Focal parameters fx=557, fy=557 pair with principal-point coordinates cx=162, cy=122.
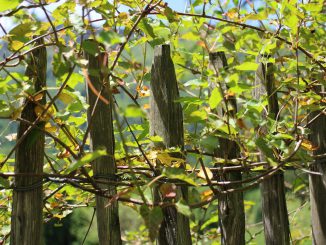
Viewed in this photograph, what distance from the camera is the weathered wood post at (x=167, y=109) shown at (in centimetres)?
159

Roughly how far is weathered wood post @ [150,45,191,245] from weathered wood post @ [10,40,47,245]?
325 mm

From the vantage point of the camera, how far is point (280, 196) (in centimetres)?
195

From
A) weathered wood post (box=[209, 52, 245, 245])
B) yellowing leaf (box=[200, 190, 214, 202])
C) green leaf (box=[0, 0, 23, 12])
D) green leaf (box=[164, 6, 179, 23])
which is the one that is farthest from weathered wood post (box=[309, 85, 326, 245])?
green leaf (box=[0, 0, 23, 12])

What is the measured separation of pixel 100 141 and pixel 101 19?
34cm

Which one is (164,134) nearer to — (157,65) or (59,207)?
(157,65)

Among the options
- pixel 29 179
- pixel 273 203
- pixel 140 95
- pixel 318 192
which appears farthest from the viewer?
pixel 318 192

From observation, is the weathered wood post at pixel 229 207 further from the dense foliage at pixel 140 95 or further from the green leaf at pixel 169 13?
the green leaf at pixel 169 13

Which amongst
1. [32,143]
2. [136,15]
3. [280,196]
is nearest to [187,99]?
[136,15]

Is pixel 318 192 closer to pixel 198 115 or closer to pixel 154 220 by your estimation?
pixel 198 115

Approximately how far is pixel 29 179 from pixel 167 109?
0.43 meters

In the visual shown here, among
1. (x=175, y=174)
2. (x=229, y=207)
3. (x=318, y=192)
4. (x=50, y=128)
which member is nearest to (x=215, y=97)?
(x=175, y=174)

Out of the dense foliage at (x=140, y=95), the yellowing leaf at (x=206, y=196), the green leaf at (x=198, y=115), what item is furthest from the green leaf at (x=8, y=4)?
the yellowing leaf at (x=206, y=196)

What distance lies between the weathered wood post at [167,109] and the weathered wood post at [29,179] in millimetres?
325

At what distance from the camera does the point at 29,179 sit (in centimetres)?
148
